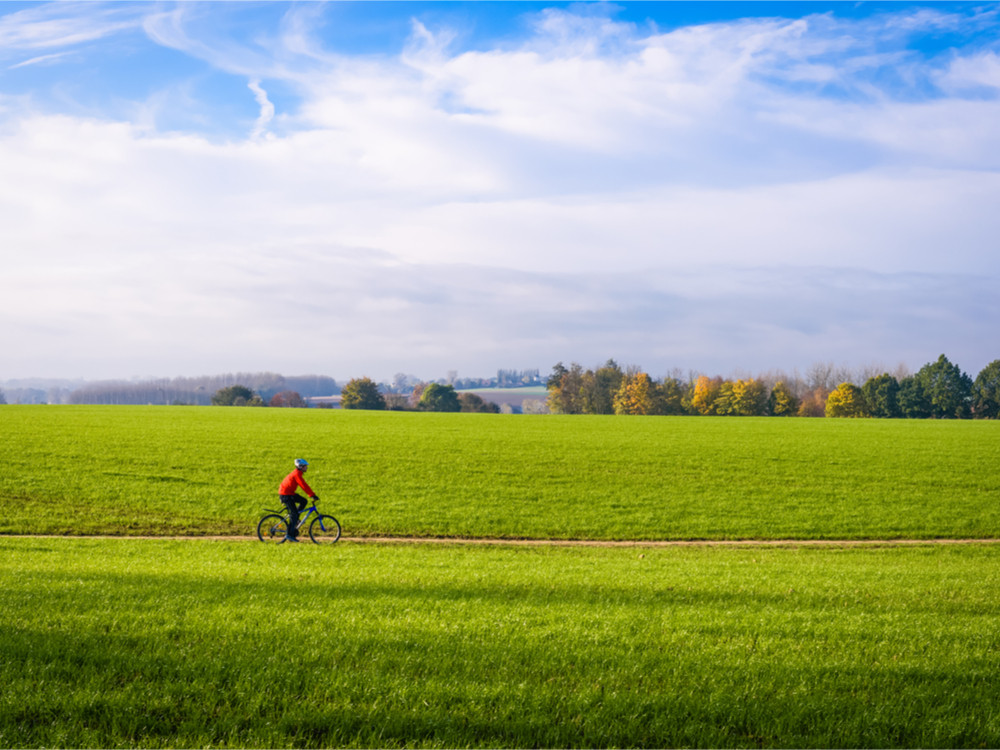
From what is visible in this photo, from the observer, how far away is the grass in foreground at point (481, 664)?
Result: 5641mm

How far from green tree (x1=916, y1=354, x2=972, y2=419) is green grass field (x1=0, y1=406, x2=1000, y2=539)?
80.7 m

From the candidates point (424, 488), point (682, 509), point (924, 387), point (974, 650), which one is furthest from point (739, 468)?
point (924, 387)

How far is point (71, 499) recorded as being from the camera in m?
27.9

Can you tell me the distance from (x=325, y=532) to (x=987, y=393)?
5298 inches

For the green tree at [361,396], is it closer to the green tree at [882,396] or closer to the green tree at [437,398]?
the green tree at [437,398]

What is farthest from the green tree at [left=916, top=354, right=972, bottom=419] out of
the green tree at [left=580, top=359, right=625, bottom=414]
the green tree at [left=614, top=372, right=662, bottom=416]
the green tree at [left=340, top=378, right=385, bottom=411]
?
the green tree at [left=340, top=378, right=385, bottom=411]

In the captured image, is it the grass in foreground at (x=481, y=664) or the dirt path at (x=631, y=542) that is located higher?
the grass in foreground at (x=481, y=664)

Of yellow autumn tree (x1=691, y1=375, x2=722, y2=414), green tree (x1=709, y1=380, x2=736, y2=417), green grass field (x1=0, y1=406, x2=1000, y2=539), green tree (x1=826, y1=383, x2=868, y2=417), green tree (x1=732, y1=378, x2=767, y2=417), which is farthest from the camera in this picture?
yellow autumn tree (x1=691, y1=375, x2=722, y2=414)

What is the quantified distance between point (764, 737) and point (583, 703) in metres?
1.54

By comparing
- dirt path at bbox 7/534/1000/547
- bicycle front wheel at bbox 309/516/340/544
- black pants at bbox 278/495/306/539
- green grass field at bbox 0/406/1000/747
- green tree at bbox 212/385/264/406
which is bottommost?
dirt path at bbox 7/534/1000/547

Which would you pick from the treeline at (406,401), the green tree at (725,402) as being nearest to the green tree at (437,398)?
the treeline at (406,401)

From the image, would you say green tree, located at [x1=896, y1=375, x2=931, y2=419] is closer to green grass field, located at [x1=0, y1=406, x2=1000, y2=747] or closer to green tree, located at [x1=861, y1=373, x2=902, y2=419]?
green tree, located at [x1=861, y1=373, x2=902, y2=419]

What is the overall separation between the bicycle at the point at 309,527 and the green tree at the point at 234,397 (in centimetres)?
12239

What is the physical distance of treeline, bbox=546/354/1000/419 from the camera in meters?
121
